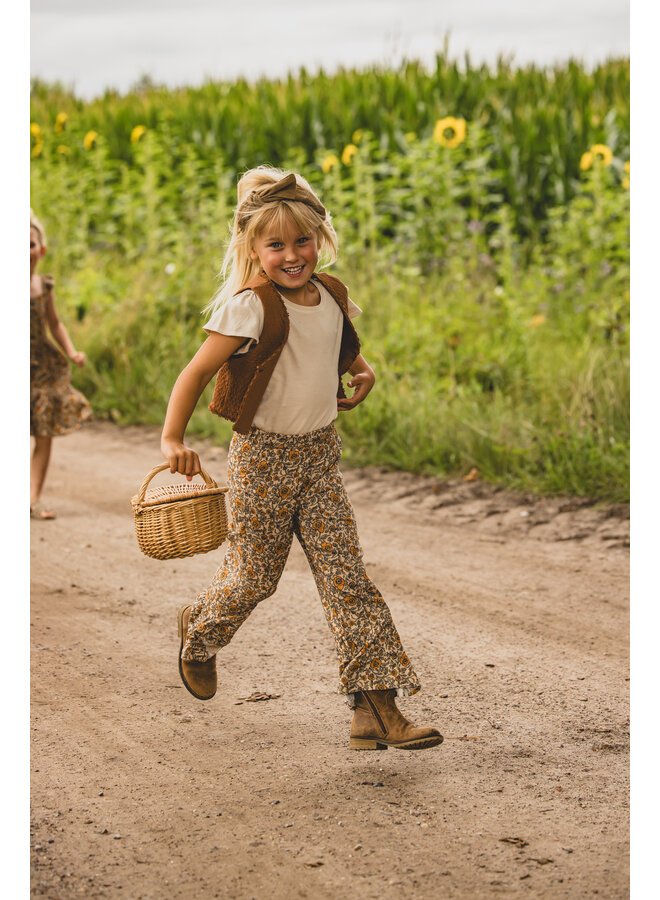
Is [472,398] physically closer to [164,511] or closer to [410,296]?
[410,296]

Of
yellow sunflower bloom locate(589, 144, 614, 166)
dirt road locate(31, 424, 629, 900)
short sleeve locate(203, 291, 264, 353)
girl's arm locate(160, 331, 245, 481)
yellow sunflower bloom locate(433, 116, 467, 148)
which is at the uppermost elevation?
yellow sunflower bloom locate(433, 116, 467, 148)

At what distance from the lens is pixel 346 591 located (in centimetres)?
310

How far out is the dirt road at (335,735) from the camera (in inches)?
101

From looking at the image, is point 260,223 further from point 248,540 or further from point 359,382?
point 248,540

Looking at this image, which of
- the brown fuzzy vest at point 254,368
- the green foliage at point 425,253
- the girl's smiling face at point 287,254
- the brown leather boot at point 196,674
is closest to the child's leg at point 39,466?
the green foliage at point 425,253

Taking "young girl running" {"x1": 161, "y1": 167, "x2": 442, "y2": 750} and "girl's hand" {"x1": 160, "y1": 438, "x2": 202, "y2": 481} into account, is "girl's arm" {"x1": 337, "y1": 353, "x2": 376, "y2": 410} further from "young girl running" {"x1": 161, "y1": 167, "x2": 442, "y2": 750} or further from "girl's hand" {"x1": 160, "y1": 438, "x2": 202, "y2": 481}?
"girl's hand" {"x1": 160, "y1": 438, "x2": 202, "y2": 481}

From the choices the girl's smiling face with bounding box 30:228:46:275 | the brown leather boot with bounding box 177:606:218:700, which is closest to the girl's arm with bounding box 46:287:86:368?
the girl's smiling face with bounding box 30:228:46:275

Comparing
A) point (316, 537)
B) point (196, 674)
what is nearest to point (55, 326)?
point (196, 674)

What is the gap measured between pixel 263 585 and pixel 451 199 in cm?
730

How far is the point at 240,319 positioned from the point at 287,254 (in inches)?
9.2

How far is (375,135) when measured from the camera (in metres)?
11.9

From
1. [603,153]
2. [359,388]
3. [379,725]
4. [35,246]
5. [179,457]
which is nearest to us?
[179,457]

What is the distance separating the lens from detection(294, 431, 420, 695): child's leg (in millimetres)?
3096

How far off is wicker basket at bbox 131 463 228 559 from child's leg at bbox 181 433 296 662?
0.26 feet
